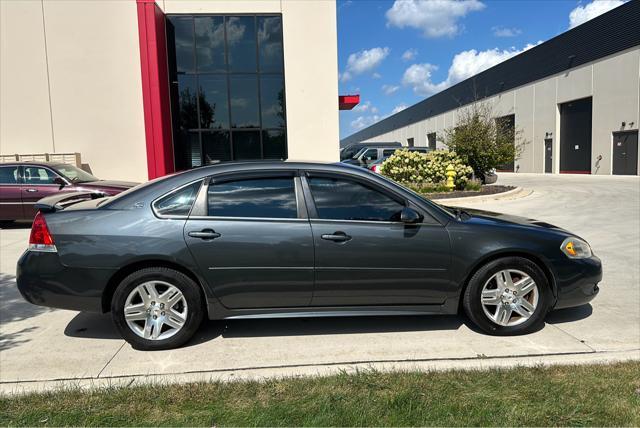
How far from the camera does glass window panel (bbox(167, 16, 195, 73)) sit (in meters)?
17.0

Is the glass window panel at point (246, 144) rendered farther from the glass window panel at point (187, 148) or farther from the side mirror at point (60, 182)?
the side mirror at point (60, 182)

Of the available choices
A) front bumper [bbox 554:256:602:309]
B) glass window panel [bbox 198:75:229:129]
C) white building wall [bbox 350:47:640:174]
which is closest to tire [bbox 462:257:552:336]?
front bumper [bbox 554:256:602:309]

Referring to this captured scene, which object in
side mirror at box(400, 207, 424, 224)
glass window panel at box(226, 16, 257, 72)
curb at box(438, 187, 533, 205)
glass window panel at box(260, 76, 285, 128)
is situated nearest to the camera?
side mirror at box(400, 207, 424, 224)

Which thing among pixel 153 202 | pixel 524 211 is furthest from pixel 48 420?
pixel 524 211

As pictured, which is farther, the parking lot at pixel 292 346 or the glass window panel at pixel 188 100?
the glass window panel at pixel 188 100

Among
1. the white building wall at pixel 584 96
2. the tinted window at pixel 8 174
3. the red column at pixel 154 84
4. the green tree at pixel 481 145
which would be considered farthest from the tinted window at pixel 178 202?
the white building wall at pixel 584 96

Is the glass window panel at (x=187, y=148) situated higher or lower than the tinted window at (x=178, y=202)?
higher

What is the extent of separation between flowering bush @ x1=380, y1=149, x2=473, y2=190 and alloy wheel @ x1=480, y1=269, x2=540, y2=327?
A: 1154 cm

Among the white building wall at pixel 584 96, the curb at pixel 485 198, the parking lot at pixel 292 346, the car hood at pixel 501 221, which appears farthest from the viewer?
the white building wall at pixel 584 96

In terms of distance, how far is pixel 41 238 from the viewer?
12.3 ft

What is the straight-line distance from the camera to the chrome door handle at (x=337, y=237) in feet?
12.3

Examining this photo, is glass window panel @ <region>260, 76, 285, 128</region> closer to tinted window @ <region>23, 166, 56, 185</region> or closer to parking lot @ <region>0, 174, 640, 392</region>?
tinted window @ <region>23, 166, 56, 185</region>

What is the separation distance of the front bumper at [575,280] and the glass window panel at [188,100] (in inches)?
618

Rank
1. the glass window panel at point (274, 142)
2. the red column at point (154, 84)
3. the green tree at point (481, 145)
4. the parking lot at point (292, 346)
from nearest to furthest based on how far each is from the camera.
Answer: the parking lot at point (292, 346), the red column at point (154, 84), the green tree at point (481, 145), the glass window panel at point (274, 142)
